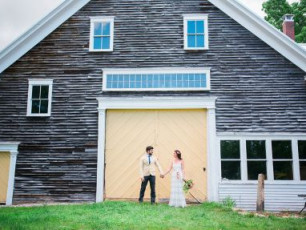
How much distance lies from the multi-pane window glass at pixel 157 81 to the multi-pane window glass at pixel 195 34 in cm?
125

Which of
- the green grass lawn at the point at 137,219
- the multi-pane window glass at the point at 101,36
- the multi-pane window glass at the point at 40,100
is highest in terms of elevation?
the multi-pane window glass at the point at 101,36

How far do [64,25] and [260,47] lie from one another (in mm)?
8014

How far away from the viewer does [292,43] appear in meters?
12.8

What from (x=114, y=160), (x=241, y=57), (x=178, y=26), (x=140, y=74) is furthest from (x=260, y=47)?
(x=114, y=160)

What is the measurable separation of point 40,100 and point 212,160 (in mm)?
7178

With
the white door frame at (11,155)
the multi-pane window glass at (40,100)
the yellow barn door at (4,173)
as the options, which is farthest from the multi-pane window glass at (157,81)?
the yellow barn door at (4,173)

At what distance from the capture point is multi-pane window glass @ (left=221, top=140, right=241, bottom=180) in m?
12.7

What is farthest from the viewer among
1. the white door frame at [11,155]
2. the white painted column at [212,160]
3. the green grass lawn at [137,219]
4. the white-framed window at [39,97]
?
the white-framed window at [39,97]

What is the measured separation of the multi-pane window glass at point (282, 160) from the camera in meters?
12.6

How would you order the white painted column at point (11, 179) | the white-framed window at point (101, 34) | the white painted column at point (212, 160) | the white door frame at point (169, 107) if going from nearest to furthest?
the white painted column at point (212, 160) < the white door frame at point (169, 107) < the white painted column at point (11, 179) < the white-framed window at point (101, 34)

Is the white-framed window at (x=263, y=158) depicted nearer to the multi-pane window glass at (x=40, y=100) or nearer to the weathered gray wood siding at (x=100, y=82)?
the weathered gray wood siding at (x=100, y=82)

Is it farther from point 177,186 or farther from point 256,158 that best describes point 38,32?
point 256,158

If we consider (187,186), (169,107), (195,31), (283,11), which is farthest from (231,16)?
(283,11)

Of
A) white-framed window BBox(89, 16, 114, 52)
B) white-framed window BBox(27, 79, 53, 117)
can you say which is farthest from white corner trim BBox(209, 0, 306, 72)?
A: white-framed window BBox(27, 79, 53, 117)
